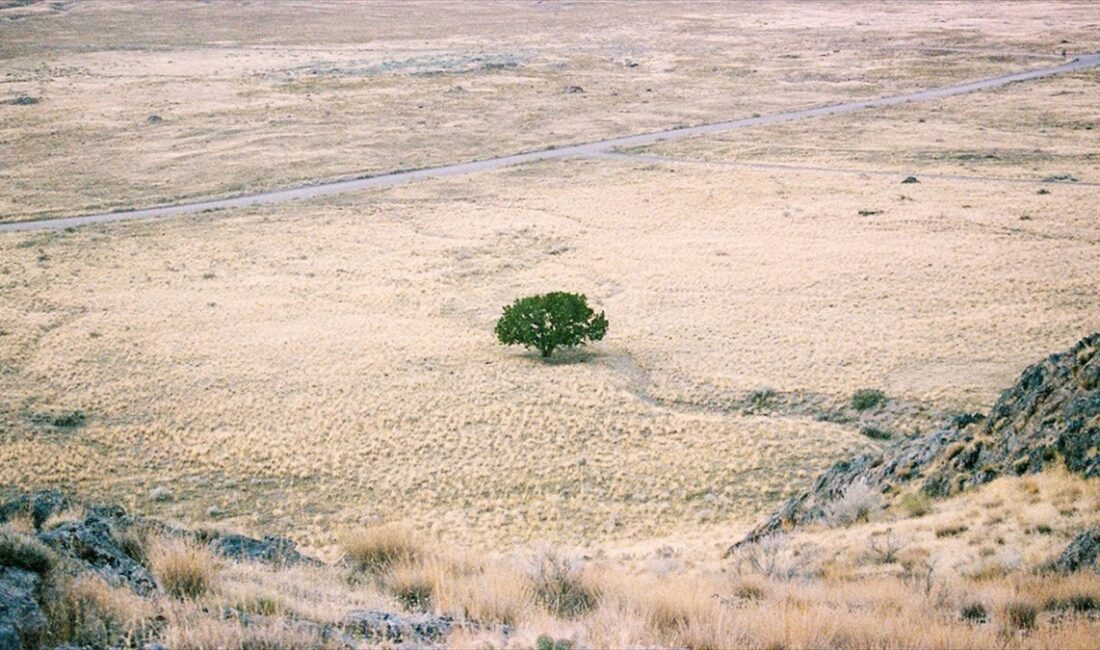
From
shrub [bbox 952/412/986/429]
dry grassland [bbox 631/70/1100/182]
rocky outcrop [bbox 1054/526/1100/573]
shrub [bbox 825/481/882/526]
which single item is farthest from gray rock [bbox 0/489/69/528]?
dry grassland [bbox 631/70/1100/182]

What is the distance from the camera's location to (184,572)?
30.3 feet

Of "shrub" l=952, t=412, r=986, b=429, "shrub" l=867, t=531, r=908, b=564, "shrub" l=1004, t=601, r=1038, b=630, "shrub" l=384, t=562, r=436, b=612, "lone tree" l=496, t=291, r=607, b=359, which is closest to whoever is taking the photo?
"shrub" l=1004, t=601, r=1038, b=630

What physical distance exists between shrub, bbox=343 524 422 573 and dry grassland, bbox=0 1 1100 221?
182 feet

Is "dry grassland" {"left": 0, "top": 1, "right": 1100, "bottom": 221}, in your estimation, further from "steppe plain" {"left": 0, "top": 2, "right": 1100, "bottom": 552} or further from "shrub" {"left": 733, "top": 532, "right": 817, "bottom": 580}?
"shrub" {"left": 733, "top": 532, "right": 817, "bottom": 580}

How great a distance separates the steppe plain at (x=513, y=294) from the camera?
25016mm

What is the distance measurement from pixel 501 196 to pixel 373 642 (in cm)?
5618

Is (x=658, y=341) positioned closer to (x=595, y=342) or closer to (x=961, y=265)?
(x=595, y=342)

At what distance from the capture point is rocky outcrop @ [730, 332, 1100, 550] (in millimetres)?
15625

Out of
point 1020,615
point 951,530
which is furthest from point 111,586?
point 951,530

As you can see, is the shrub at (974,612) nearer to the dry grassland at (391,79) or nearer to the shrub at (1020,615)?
the shrub at (1020,615)

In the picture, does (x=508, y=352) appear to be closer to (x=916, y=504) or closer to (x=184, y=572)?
(x=916, y=504)

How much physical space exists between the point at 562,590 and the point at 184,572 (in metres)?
3.88

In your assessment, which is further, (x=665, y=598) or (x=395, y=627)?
(x=665, y=598)

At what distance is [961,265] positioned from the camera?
1706 inches
